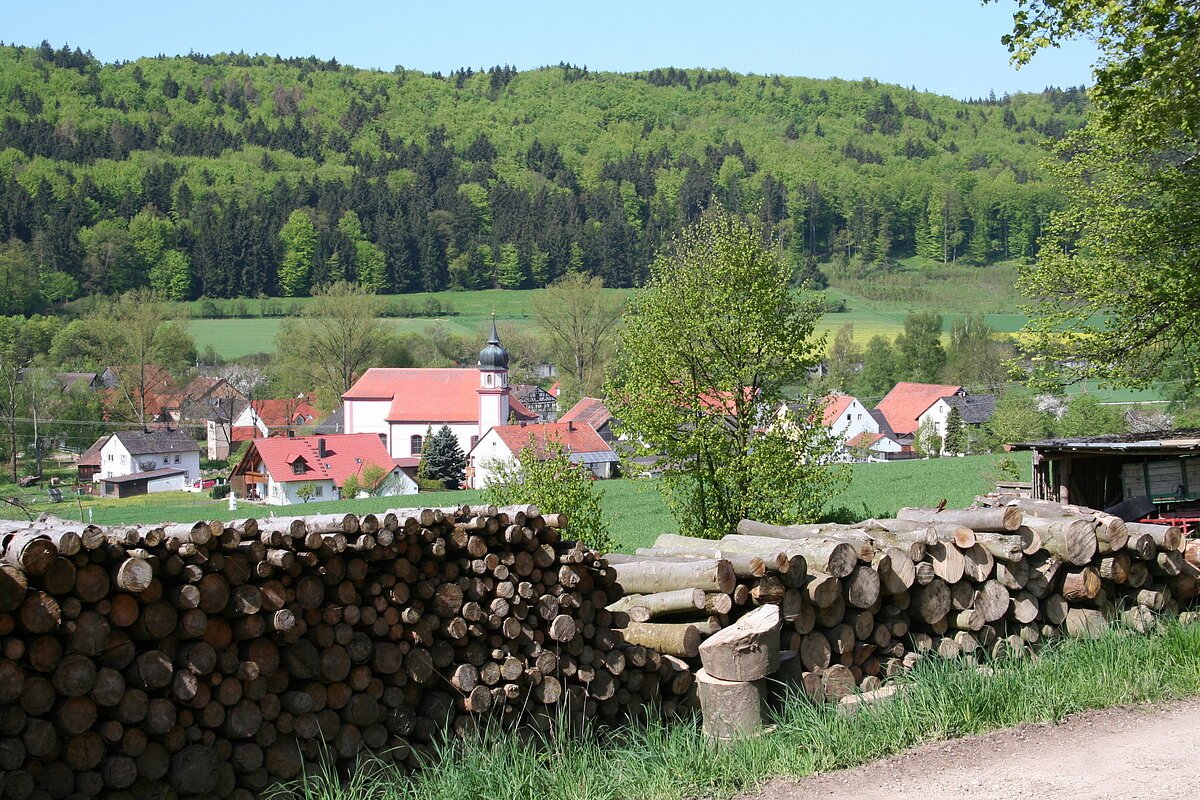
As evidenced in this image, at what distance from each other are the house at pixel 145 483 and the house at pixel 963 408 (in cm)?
5521

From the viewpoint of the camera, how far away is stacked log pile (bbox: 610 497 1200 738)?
952 cm

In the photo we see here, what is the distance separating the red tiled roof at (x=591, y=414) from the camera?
85.9 m

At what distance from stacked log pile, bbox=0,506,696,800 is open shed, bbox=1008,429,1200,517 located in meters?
12.2

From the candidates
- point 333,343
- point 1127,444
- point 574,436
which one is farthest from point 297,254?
point 1127,444

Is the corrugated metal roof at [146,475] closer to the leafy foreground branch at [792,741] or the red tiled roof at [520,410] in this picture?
the red tiled roof at [520,410]

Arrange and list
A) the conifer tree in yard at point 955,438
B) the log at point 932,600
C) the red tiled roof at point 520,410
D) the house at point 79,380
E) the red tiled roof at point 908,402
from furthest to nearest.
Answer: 1. the red tiled roof at point 520,410
2. the red tiled roof at point 908,402
3. the house at point 79,380
4. the conifer tree in yard at point 955,438
5. the log at point 932,600

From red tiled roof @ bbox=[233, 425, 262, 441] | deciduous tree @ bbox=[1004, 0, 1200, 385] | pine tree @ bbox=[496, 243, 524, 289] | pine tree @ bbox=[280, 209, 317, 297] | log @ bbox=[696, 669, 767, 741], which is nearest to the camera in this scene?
log @ bbox=[696, 669, 767, 741]

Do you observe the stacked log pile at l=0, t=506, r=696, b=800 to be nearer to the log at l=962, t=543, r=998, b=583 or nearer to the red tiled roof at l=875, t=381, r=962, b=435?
the log at l=962, t=543, r=998, b=583

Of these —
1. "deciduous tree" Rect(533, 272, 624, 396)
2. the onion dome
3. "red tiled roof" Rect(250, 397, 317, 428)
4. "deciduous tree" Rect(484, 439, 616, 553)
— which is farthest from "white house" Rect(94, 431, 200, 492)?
"deciduous tree" Rect(484, 439, 616, 553)

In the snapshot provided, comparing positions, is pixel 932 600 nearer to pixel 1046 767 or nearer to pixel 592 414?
pixel 1046 767

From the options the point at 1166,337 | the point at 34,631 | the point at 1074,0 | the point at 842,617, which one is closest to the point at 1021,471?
the point at 1166,337

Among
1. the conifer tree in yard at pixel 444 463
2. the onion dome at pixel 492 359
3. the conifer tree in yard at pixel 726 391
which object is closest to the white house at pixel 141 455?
the conifer tree in yard at pixel 444 463

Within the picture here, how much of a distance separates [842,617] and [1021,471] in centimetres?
3344

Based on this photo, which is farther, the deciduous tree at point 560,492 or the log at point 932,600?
the deciduous tree at point 560,492
